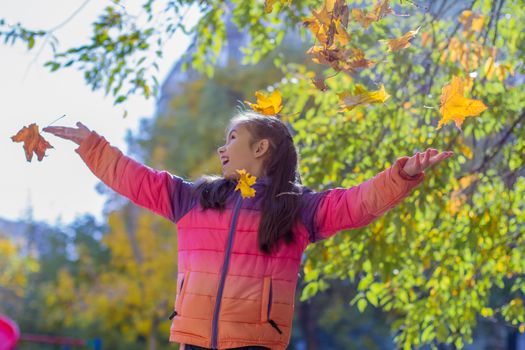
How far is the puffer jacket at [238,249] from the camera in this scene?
10.5ft

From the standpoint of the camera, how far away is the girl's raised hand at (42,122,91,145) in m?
3.43

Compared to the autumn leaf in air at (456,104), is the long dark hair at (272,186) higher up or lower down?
lower down

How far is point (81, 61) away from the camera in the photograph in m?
6.22

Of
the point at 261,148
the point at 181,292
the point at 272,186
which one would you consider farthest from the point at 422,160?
→ the point at 181,292

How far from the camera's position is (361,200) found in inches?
126

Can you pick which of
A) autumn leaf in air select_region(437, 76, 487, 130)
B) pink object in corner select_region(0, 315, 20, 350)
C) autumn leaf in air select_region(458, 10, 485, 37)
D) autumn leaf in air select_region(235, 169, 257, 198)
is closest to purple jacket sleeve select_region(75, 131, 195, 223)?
autumn leaf in air select_region(235, 169, 257, 198)

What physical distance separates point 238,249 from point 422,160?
0.72 m

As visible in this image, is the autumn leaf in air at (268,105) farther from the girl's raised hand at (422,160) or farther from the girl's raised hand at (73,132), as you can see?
the girl's raised hand at (73,132)

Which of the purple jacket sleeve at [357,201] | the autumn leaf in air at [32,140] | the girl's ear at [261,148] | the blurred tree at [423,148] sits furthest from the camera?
the blurred tree at [423,148]

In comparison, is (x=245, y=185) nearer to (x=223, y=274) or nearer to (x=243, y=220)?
(x=243, y=220)

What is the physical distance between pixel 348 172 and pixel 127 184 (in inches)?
114

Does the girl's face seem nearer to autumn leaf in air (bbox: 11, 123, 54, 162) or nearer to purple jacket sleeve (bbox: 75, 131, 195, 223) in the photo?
purple jacket sleeve (bbox: 75, 131, 195, 223)

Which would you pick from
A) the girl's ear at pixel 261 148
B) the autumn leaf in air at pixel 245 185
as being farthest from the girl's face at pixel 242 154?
the autumn leaf in air at pixel 245 185

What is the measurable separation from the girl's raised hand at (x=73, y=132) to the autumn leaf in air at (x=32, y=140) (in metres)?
0.08
